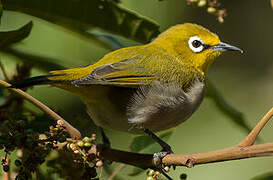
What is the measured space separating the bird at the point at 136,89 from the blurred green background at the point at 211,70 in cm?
14

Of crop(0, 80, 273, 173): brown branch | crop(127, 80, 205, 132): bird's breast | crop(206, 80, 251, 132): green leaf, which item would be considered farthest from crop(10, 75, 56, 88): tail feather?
crop(206, 80, 251, 132): green leaf

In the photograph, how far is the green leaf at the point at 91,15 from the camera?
2648 millimetres

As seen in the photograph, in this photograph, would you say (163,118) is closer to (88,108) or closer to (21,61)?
(88,108)

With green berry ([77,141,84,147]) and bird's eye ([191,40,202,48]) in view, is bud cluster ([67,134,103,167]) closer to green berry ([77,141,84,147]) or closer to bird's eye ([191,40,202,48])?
green berry ([77,141,84,147])

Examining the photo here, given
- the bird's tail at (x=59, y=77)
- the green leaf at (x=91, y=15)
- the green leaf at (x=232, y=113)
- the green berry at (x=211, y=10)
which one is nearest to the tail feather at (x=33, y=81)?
the bird's tail at (x=59, y=77)

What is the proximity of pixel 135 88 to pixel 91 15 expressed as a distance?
0.49 metres

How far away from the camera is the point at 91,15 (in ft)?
9.19

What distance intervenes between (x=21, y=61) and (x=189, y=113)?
3.42 feet

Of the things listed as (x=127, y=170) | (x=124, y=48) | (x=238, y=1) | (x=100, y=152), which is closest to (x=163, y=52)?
(x=124, y=48)

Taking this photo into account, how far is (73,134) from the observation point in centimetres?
214

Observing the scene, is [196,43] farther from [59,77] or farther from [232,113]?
[59,77]

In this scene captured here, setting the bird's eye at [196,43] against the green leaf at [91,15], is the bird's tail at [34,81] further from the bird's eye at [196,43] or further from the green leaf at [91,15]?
the bird's eye at [196,43]

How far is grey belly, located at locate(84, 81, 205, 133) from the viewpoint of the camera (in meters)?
2.77

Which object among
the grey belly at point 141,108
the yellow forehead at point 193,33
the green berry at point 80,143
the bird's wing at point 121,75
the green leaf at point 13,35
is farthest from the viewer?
the yellow forehead at point 193,33
